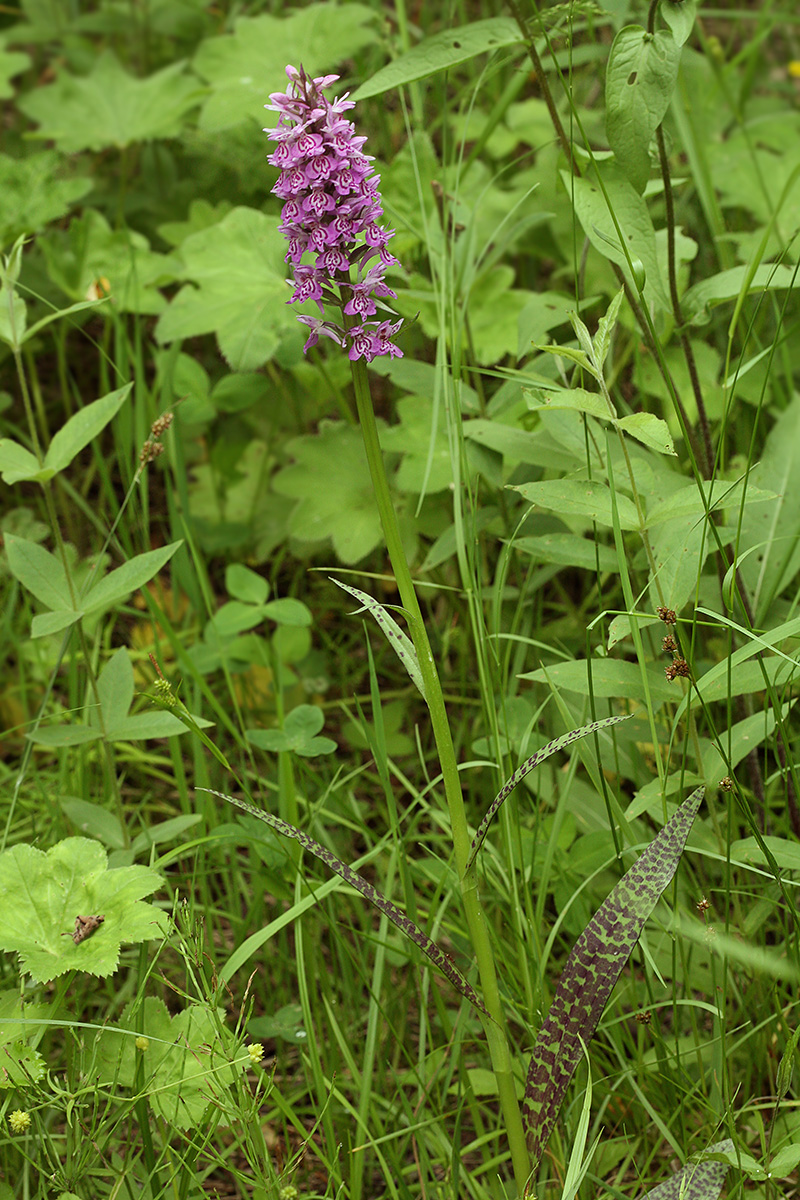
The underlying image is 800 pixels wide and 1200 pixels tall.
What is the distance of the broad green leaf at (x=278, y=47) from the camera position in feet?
9.92

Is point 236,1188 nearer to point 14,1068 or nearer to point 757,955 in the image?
point 14,1068

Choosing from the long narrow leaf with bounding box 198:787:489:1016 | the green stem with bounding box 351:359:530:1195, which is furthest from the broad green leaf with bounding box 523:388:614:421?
the long narrow leaf with bounding box 198:787:489:1016

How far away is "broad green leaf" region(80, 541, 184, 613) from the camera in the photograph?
5.65 feet

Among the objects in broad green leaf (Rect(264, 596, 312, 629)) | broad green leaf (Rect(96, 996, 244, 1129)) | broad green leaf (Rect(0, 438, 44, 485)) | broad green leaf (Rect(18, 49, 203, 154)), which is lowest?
broad green leaf (Rect(96, 996, 244, 1129))

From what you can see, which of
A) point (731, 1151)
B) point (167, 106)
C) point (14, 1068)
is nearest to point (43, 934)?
point (14, 1068)

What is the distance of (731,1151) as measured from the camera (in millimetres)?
1255

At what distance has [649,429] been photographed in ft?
4.53

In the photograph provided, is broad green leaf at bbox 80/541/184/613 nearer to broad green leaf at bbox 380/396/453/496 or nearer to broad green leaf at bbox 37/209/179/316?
broad green leaf at bbox 380/396/453/496

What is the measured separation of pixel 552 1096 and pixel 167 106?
3066mm

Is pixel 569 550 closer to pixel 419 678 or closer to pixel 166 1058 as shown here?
pixel 419 678

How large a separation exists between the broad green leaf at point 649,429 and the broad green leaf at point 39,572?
3.33 ft

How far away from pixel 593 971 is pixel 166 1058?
65 centimetres

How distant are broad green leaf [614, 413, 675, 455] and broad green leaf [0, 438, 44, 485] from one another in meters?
1.00

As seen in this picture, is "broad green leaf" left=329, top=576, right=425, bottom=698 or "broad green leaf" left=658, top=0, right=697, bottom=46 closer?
"broad green leaf" left=329, top=576, right=425, bottom=698
